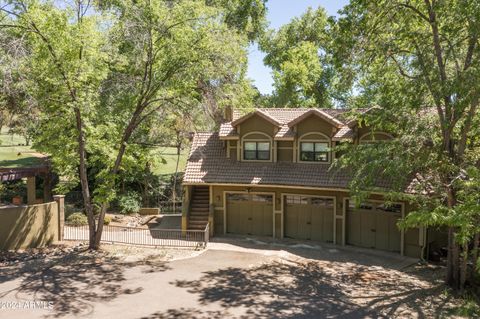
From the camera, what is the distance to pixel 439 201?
13008 millimetres

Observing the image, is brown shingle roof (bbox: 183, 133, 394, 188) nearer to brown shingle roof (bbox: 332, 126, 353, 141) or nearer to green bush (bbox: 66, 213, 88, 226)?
brown shingle roof (bbox: 332, 126, 353, 141)

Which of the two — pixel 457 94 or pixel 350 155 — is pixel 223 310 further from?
pixel 457 94

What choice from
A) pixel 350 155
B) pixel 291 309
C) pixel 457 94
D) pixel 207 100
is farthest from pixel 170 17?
pixel 291 309

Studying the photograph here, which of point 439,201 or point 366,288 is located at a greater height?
point 439,201

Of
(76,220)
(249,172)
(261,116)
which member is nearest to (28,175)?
(76,220)

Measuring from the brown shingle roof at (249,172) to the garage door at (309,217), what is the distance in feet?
4.26

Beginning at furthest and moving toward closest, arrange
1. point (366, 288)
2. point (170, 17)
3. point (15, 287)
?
1. point (170, 17)
2. point (366, 288)
3. point (15, 287)

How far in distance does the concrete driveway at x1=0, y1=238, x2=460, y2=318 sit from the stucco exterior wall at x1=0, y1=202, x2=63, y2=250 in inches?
94.0

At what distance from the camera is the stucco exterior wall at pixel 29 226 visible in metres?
17.0

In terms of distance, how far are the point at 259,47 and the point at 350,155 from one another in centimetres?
2545

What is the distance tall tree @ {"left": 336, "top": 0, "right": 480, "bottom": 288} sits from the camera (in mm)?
12789

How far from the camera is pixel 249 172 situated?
2061 centimetres

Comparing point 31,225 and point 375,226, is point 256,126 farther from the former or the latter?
point 31,225

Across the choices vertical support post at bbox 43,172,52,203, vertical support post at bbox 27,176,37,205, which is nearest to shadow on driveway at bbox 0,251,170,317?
vertical support post at bbox 27,176,37,205
